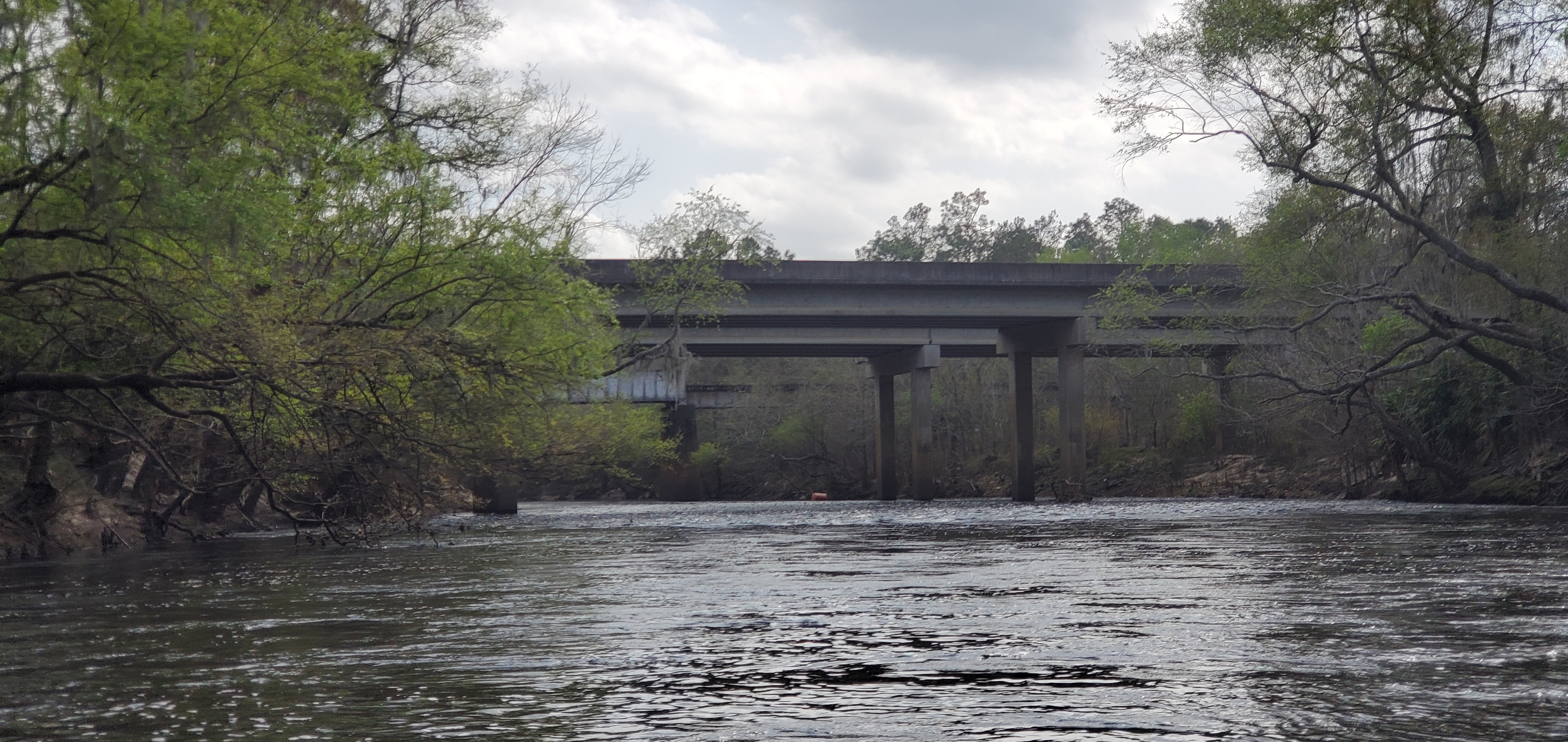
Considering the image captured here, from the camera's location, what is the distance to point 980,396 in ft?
246

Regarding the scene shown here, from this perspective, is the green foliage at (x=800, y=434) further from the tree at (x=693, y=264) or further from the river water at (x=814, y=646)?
the river water at (x=814, y=646)

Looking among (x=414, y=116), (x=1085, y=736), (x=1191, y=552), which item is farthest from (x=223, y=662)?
(x=414, y=116)

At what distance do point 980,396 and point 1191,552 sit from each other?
56.3 metres

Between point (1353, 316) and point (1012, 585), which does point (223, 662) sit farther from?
point (1353, 316)

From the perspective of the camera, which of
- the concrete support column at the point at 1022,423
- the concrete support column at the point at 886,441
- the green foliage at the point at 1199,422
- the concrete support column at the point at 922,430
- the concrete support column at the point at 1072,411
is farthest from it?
the concrete support column at the point at 886,441

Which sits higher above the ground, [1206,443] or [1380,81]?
[1380,81]

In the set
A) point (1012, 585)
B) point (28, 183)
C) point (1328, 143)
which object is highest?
point (1328, 143)

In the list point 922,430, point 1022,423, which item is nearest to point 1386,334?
point 1022,423

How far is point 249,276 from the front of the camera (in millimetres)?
18734

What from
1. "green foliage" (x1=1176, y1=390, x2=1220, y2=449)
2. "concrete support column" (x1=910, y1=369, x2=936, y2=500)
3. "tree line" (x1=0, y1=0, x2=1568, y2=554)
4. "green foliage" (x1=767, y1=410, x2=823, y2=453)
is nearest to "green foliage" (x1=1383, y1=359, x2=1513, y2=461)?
"tree line" (x1=0, y1=0, x2=1568, y2=554)

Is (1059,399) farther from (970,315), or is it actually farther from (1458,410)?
(1458,410)

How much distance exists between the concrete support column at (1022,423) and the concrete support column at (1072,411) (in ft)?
5.49

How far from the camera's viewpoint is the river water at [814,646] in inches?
265

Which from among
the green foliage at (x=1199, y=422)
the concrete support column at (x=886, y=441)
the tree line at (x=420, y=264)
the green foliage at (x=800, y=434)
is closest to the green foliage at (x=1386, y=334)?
the tree line at (x=420, y=264)
